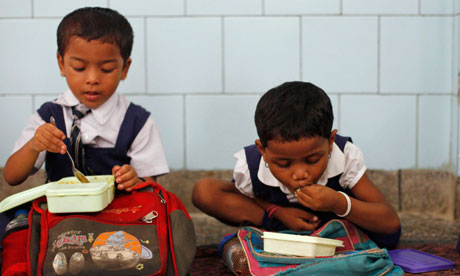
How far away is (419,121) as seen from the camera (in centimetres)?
218

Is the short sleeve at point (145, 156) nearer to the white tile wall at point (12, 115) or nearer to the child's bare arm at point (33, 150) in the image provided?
the child's bare arm at point (33, 150)

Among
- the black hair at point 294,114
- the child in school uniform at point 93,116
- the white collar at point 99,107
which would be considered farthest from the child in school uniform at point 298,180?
the white collar at point 99,107

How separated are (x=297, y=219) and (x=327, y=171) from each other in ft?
0.54

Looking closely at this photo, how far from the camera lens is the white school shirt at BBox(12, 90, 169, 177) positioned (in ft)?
5.70

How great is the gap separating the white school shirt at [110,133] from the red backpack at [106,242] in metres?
0.34

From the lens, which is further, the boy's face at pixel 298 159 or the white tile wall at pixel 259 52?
the white tile wall at pixel 259 52

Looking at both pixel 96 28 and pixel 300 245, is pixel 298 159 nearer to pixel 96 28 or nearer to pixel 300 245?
pixel 300 245

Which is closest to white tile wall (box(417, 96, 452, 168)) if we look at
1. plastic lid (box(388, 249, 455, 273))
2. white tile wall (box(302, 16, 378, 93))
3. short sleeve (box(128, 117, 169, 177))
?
white tile wall (box(302, 16, 378, 93))

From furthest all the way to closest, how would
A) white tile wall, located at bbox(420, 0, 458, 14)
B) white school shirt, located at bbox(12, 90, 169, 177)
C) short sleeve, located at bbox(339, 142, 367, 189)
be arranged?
white tile wall, located at bbox(420, 0, 458, 14), white school shirt, located at bbox(12, 90, 169, 177), short sleeve, located at bbox(339, 142, 367, 189)

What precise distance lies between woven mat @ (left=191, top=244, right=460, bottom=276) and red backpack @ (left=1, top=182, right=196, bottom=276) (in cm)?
23

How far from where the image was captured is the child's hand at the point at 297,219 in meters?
1.61

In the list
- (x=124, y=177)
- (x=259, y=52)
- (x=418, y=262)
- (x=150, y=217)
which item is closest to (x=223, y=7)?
(x=259, y=52)

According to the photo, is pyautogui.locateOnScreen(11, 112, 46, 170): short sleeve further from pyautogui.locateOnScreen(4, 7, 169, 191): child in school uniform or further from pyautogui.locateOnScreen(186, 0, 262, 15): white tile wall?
pyautogui.locateOnScreen(186, 0, 262, 15): white tile wall

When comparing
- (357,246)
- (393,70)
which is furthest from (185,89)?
(357,246)
